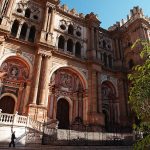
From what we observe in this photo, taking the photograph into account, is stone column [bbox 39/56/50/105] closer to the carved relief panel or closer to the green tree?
the carved relief panel

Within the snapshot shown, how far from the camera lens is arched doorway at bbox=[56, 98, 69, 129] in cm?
2101

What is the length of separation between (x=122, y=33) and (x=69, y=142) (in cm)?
2323

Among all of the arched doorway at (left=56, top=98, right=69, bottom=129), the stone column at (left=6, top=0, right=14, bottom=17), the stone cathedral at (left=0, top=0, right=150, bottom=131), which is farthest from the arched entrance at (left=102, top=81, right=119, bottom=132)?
the stone column at (left=6, top=0, right=14, bottom=17)

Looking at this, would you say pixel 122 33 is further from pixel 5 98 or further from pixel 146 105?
pixel 146 105

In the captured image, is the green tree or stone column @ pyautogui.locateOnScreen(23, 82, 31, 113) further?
stone column @ pyautogui.locateOnScreen(23, 82, 31, 113)

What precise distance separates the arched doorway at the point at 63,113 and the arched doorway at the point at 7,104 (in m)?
5.24

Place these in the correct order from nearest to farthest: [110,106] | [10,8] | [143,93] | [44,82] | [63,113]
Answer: [143,93] → [44,82] → [10,8] → [63,113] → [110,106]

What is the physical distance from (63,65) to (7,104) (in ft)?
26.5

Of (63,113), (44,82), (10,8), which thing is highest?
(10,8)

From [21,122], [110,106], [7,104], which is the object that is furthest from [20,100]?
[110,106]

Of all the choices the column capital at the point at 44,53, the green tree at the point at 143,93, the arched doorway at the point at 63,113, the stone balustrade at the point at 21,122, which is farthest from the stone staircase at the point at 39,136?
the column capital at the point at 44,53

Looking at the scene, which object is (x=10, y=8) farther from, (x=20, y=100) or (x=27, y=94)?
(x=20, y=100)

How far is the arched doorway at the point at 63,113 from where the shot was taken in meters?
21.0

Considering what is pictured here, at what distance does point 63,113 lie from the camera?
2164 cm
